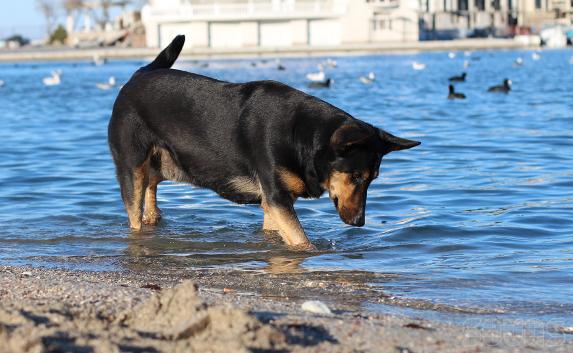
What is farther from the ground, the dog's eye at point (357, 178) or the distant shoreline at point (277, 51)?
the dog's eye at point (357, 178)

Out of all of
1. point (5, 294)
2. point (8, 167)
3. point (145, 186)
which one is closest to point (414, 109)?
point (8, 167)

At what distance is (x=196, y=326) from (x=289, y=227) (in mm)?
3723

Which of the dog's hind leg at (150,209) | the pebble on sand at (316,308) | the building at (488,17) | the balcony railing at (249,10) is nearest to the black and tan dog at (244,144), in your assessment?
the dog's hind leg at (150,209)

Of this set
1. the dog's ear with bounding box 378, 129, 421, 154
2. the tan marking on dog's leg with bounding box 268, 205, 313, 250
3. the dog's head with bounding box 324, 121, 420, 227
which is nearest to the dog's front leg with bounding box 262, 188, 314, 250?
the tan marking on dog's leg with bounding box 268, 205, 313, 250

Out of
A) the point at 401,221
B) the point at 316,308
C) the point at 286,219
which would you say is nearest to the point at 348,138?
the point at 286,219

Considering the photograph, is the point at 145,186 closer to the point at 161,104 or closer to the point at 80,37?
the point at 161,104

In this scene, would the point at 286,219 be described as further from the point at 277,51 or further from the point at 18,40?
the point at 18,40

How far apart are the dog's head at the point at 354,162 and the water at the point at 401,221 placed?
0.50 metres

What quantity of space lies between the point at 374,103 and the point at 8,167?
1388 centimetres

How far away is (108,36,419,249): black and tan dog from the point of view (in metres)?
7.34

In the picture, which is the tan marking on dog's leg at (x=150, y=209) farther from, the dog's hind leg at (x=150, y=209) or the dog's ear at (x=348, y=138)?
the dog's ear at (x=348, y=138)

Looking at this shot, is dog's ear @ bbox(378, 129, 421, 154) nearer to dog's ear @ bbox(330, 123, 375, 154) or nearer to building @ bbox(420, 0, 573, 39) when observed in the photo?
dog's ear @ bbox(330, 123, 375, 154)

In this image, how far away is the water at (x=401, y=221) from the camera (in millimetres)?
7176

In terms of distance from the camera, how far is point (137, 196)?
8703 mm
